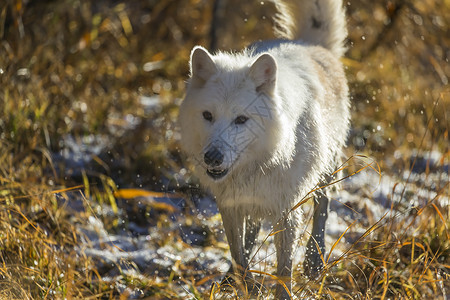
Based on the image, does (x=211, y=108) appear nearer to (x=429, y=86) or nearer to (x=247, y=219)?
(x=247, y=219)

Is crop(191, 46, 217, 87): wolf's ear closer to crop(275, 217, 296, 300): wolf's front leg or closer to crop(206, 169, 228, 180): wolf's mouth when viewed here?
crop(206, 169, 228, 180): wolf's mouth

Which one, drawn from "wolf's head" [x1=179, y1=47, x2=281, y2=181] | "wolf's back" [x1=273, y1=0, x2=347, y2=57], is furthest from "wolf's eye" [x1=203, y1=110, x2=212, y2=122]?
"wolf's back" [x1=273, y1=0, x2=347, y2=57]

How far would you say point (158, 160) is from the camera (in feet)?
17.8

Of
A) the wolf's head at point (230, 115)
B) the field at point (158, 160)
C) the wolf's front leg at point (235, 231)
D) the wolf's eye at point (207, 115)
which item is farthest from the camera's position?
the wolf's front leg at point (235, 231)

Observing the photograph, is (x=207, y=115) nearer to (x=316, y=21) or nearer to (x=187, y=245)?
(x=187, y=245)

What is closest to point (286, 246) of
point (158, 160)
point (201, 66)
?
point (201, 66)

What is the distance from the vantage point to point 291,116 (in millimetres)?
3166

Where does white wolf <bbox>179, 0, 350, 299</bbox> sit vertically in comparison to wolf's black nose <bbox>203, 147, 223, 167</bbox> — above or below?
above

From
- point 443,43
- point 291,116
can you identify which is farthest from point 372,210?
point 443,43

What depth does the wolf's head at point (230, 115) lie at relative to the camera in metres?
2.92

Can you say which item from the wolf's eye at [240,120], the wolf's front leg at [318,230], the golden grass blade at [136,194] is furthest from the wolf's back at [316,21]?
the golden grass blade at [136,194]

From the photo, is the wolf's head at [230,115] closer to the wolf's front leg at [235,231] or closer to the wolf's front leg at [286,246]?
the wolf's front leg at [235,231]

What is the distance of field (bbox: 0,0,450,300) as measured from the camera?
3.33m

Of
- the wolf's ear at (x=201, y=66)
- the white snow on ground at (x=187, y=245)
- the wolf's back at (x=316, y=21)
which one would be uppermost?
the wolf's back at (x=316, y=21)
